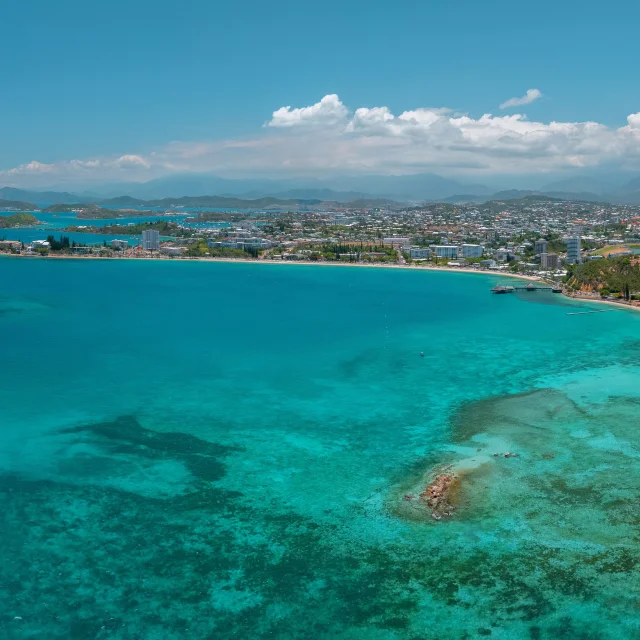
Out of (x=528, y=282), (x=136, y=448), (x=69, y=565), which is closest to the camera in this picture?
(x=69, y=565)

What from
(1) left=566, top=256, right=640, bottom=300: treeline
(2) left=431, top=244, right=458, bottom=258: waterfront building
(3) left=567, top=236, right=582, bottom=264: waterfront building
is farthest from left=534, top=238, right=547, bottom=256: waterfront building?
(1) left=566, top=256, right=640, bottom=300: treeline

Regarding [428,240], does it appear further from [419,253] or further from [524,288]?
[524,288]

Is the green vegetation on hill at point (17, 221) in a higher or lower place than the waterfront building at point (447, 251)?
higher

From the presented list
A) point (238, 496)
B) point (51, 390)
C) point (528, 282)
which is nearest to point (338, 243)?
point (528, 282)

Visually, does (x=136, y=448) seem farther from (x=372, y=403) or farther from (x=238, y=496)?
(x=372, y=403)

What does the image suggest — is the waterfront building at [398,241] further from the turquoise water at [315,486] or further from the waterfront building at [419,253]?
the turquoise water at [315,486]

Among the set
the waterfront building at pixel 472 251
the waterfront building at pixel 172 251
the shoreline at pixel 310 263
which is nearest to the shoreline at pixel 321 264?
the shoreline at pixel 310 263
